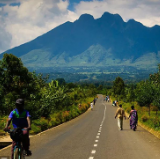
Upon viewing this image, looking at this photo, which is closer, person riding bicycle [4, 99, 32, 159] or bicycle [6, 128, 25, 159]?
bicycle [6, 128, 25, 159]

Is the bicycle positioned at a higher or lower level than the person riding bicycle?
lower

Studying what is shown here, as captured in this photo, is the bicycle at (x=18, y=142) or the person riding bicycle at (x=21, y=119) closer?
the bicycle at (x=18, y=142)

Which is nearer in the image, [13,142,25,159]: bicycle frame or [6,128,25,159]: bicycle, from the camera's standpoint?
[6,128,25,159]: bicycle

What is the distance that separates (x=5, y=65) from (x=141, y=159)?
13887 mm

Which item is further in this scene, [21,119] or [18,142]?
[21,119]

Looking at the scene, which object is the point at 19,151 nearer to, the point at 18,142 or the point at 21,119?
the point at 18,142

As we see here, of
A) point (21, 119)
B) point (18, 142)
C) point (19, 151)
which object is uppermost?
point (21, 119)

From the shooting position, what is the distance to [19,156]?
813cm

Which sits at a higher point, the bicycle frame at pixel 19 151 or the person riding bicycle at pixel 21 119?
the person riding bicycle at pixel 21 119

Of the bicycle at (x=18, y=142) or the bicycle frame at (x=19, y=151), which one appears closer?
the bicycle at (x=18, y=142)

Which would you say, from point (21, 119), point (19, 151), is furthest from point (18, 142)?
point (21, 119)

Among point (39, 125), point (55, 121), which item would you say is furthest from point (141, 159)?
point (55, 121)

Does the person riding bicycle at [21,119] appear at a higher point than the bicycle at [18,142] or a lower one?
higher

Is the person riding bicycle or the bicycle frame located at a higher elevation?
the person riding bicycle
